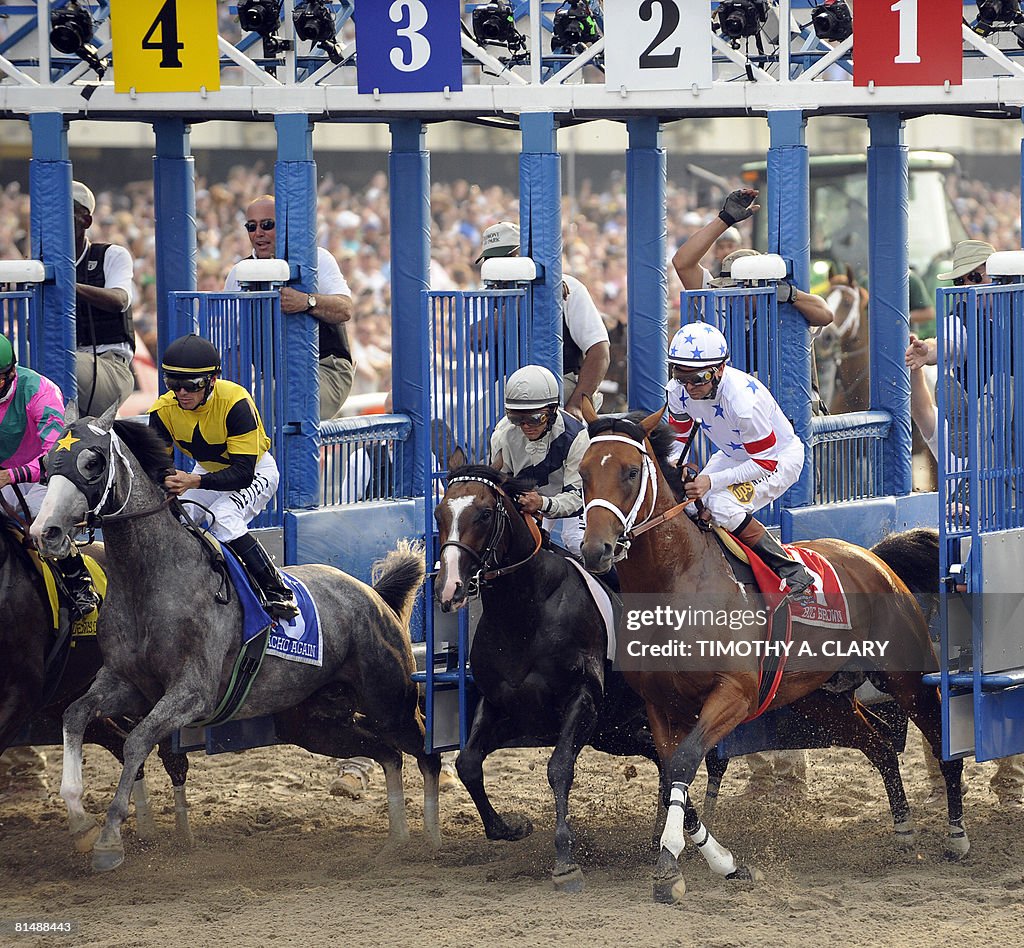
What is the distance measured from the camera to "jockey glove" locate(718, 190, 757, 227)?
7.70 metres

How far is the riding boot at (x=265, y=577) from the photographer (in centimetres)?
674

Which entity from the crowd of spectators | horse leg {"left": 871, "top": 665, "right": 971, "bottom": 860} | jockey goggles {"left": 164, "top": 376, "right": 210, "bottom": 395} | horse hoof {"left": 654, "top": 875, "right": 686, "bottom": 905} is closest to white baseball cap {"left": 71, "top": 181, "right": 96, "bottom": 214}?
jockey goggles {"left": 164, "top": 376, "right": 210, "bottom": 395}

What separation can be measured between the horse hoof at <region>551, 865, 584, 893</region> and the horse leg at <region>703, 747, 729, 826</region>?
105 cm

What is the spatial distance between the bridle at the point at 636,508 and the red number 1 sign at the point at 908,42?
7.65 ft

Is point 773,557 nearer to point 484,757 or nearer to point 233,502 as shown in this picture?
point 484,757

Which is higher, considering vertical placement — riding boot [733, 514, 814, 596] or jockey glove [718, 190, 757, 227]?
jockey glove [718, 190, 757, 227]

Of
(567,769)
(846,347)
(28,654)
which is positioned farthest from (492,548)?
(846,347)

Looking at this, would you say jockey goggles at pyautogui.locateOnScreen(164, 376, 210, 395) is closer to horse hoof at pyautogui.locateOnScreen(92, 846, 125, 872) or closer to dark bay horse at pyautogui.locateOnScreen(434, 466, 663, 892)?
dark bay horse at pyautogui.locateOnScreen(434, 466, 663, 892)

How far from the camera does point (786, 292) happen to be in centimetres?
761

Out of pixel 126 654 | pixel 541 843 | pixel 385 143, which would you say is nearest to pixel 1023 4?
pixel 541 843

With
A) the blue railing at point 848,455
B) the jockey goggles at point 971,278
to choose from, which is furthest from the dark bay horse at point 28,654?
the jockey goggles at point 971,278

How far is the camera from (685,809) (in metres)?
6.28

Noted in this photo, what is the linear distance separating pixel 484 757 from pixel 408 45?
3089 mm

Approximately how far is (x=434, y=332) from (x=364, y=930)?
2364mm
